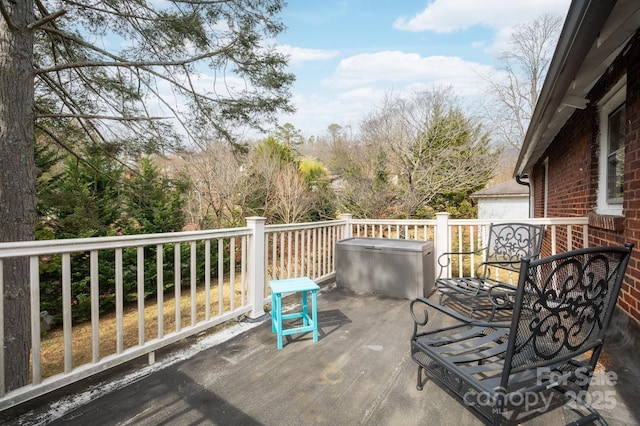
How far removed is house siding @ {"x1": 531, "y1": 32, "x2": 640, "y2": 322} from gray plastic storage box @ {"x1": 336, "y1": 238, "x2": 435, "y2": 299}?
172 cm

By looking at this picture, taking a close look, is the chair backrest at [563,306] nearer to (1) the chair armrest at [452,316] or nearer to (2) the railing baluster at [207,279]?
(1) the chair armrest at [452,316]

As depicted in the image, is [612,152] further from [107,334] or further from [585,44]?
[107,334]

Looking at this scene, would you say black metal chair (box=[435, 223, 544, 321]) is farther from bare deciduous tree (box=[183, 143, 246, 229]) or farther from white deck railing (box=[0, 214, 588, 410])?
bare deciduous tree (box=[183, 143, 246, 229])

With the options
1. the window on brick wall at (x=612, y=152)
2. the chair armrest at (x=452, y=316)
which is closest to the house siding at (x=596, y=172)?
the window on brick wall at (x=612, y=152)

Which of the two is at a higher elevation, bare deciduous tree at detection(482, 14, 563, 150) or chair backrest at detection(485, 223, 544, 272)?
bare deciduous tree at detection(482, 14, 563, 150)

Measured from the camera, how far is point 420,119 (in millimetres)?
10586

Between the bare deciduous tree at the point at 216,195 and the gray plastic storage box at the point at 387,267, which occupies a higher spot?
the bare deciduous tree at the point at 216,195

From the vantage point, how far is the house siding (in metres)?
2.09

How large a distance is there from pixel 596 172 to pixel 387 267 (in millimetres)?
2416

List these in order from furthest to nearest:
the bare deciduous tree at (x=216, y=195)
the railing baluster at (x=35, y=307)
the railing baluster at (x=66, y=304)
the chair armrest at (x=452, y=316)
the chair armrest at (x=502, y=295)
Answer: the bare deciduous tree at (x=216, y=195)
the chair armrest at (x=502, y=295)
the railing baluster at (x=66, y=304)
the railing baluster at (x=35, y=307)
the chair armrest at (x=452, y=316)

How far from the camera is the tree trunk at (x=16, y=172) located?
258cm

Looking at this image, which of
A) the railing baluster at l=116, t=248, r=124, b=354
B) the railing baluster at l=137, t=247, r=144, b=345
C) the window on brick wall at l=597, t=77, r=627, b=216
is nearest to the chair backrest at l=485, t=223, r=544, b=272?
the window on brick wall at l=597, t=77, r=627, b=216

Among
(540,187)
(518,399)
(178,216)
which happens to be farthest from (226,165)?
(518,399)

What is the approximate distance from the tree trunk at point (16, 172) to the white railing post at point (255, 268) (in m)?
1.91
